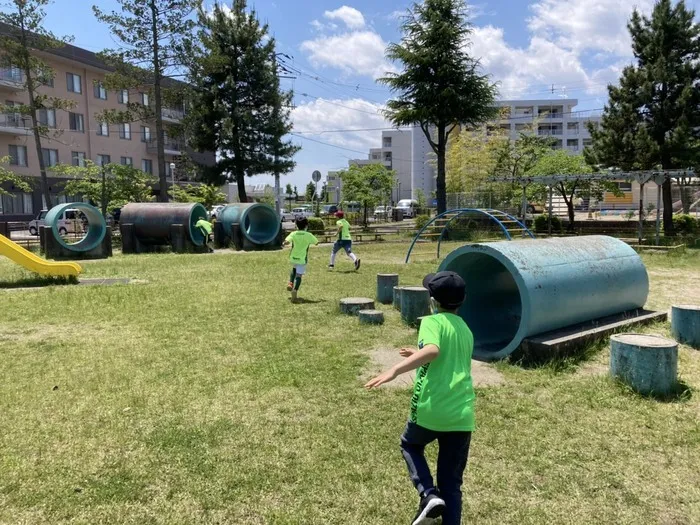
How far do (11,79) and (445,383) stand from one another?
4306 cm

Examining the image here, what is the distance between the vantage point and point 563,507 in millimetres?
3383

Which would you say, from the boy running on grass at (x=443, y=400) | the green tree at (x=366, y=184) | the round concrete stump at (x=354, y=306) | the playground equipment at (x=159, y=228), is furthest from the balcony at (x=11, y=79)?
the boy running on grass at (x=443, y=400)

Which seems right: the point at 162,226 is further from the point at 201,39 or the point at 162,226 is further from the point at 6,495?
the point at 6,495

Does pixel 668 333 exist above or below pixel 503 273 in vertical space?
below

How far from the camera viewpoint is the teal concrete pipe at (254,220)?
22.3m

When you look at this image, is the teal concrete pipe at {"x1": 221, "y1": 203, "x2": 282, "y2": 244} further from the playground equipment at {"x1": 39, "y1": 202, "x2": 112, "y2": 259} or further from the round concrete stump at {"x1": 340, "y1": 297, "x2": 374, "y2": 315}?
the round concrete stump at {"x1": 340, "y1": 297, "x2": 374, "y2": 315}

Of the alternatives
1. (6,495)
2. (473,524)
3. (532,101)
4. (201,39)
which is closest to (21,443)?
(6,495)

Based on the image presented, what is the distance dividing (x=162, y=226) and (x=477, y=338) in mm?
16124

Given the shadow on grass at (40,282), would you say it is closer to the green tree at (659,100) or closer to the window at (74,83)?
the green tree at (659,100)

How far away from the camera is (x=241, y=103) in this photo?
3216cm

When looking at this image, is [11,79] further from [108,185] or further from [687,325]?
[687,325]

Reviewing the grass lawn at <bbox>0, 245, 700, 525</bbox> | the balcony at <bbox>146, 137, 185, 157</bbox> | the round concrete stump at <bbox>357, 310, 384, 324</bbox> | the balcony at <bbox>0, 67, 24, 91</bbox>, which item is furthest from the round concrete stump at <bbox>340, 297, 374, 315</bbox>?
the balcony at <bbox>146, 137, 185, 157</bbox>

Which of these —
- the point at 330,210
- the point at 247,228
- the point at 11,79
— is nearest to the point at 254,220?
the point at 247,228

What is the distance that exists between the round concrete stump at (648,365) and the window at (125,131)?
47.4 m
